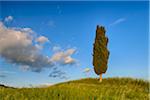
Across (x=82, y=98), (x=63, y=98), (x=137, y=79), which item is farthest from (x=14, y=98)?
(x=137, y=79)

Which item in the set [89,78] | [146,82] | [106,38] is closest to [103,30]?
[106,38]

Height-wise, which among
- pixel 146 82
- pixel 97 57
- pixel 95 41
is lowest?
pixel 146 82

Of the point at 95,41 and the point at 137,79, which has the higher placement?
the point at 95,41

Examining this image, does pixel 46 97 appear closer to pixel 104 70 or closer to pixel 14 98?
pixel 14 98

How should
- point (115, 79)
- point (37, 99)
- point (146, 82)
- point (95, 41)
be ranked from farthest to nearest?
1. point (95, 41)
2. point (115, 79)
3. point (146, 82)
4. point (37, 99)

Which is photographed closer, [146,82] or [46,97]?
[46,97]

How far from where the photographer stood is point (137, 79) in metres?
28.0

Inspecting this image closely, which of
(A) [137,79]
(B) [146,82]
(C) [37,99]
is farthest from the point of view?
(A) [137,79]

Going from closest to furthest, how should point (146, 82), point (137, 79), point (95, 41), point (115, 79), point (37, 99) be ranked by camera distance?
point (37, 99) < point (146, 82) < point (137, 79) < point (115, 79) < point (95, 41)

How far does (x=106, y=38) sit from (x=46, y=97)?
79.4 ft

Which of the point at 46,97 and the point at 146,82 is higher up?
the point at 146,82

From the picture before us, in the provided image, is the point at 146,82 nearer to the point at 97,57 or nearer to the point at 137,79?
the point at 137,79

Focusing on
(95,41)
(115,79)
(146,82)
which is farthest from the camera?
(95,41)

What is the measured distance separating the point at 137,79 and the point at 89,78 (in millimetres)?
6789
